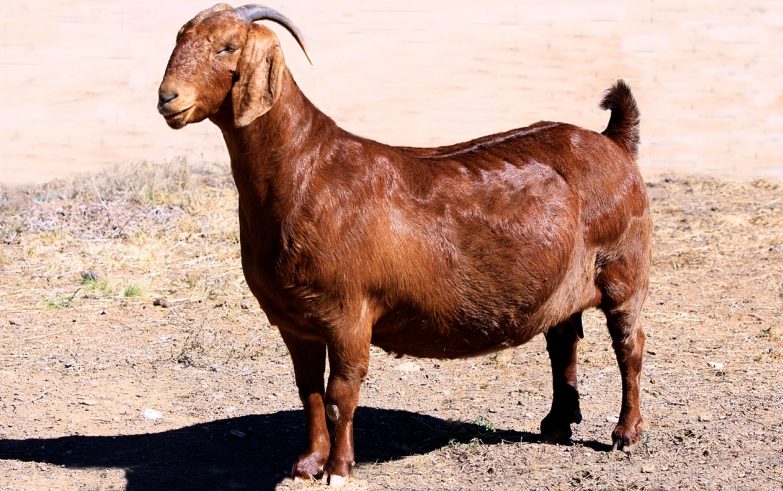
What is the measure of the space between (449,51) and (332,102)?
2.18m

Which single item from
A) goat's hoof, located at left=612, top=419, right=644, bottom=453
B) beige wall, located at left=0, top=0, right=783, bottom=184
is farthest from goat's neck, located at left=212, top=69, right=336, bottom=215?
beige wall, located at left=0, top=0, right=783, bottom=184

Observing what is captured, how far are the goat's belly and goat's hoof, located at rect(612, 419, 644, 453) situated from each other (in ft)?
2.45

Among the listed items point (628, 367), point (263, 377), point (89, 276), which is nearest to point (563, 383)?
point (628, 367)

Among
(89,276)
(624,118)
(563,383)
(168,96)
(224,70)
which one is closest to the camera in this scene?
(168,96)

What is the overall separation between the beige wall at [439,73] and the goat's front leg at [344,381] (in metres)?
7.53

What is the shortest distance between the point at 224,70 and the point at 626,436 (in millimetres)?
2766

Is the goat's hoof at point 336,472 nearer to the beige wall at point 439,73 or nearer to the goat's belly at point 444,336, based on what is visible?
the goat's belly at point 444,336

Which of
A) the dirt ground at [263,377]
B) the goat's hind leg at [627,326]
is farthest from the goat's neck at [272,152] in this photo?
the goat's hind leg at [627,326]

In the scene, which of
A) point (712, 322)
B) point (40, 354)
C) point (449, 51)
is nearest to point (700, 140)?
point (449, 51)

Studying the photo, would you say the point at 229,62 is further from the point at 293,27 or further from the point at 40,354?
the point at 40,354

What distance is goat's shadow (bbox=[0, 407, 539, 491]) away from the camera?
6195mm

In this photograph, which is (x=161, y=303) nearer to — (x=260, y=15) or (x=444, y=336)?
(x=444, y=336)

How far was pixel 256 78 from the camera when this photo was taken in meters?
5.31

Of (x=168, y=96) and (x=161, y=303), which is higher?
(x=168, y=96)
